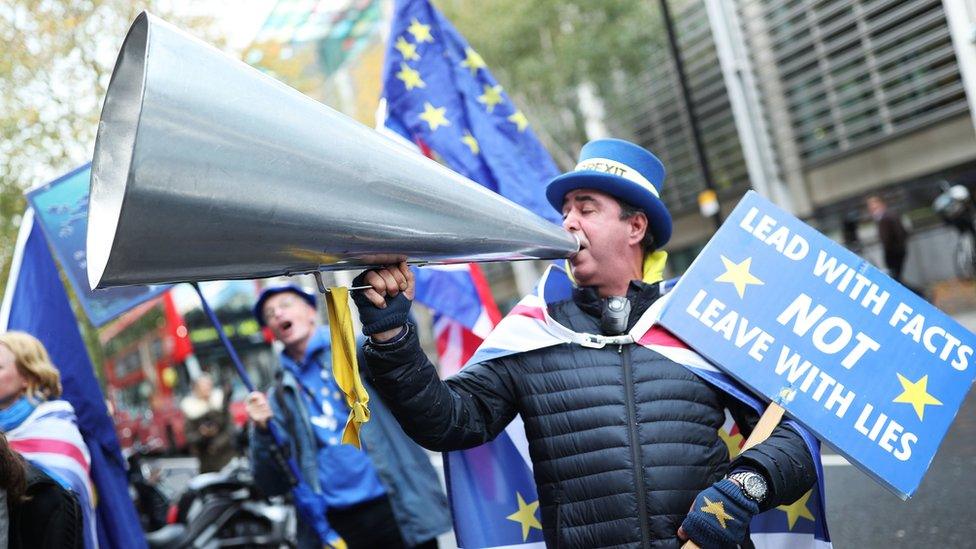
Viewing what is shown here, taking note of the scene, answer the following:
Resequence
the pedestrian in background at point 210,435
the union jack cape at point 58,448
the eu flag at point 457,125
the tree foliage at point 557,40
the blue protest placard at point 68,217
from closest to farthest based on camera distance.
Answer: the union jack cape at point 58,448, the blue protest placard at point 68,217, the eu flag at point 457,125, the pedestrian in background at point 210,435, the tree foliage at point 557,40

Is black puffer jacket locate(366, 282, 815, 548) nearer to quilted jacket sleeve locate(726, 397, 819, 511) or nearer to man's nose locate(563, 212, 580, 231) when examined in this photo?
quilted jacket sleeve locate(726, 397, 819, 511)

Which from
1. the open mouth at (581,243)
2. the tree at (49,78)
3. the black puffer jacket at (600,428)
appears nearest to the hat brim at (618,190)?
the open mouth at (581,243)

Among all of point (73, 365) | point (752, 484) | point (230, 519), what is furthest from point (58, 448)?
point (230, 519)

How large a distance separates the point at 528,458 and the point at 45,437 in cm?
183

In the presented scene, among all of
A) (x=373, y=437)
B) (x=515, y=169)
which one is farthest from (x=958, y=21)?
(x=373, y=437)

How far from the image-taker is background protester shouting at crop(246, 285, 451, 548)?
145 inches

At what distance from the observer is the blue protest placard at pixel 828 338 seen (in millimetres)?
2264

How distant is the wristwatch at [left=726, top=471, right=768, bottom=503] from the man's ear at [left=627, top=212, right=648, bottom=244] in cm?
77

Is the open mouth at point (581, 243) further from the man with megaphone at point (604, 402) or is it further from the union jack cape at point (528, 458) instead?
the union jack cape at point (528, 458)

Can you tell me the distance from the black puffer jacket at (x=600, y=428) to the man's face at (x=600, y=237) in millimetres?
224

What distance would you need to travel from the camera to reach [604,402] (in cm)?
230

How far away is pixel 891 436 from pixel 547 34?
1732cm

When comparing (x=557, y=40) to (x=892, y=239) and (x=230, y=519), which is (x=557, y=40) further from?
(x=230, y=519)

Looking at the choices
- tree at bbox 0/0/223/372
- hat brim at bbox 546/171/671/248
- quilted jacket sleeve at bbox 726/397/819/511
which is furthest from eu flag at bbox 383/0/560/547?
tree at bbox 0/0/223/372
